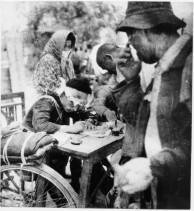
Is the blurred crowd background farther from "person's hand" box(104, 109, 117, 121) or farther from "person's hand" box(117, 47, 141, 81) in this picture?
"person's hand" box(104, 109, 117, 121)

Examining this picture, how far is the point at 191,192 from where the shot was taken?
109 inches

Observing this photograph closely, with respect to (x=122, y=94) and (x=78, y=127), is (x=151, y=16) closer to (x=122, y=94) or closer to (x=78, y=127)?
(x=122, y=94)

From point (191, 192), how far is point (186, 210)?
17 centimetres

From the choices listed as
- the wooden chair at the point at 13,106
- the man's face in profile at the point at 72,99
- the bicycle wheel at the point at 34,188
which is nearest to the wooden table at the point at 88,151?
the bicycle wheel at the point at 34,188

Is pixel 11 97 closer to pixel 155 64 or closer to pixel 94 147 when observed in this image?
pixel 94 147

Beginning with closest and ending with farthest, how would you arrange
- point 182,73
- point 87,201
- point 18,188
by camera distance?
point 182,73
point 87,201
point 18,188

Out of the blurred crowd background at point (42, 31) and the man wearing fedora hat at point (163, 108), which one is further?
the blurred crowd background at point (42, 31)

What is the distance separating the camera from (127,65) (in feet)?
9.14

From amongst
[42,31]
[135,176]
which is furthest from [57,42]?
[135,176]

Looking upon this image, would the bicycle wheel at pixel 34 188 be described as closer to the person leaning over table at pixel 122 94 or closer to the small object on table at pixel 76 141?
the small object on table at pixel 76 141

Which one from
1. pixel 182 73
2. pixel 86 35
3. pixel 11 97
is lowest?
pixel 11 97

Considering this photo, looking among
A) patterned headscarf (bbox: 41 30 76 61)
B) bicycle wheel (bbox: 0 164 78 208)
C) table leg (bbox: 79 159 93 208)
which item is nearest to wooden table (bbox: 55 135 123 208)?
table leg (bbox: 79 159 93 208)

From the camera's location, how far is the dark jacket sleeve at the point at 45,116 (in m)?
2.94

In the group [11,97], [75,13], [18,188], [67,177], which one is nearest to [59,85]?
[11,97]
